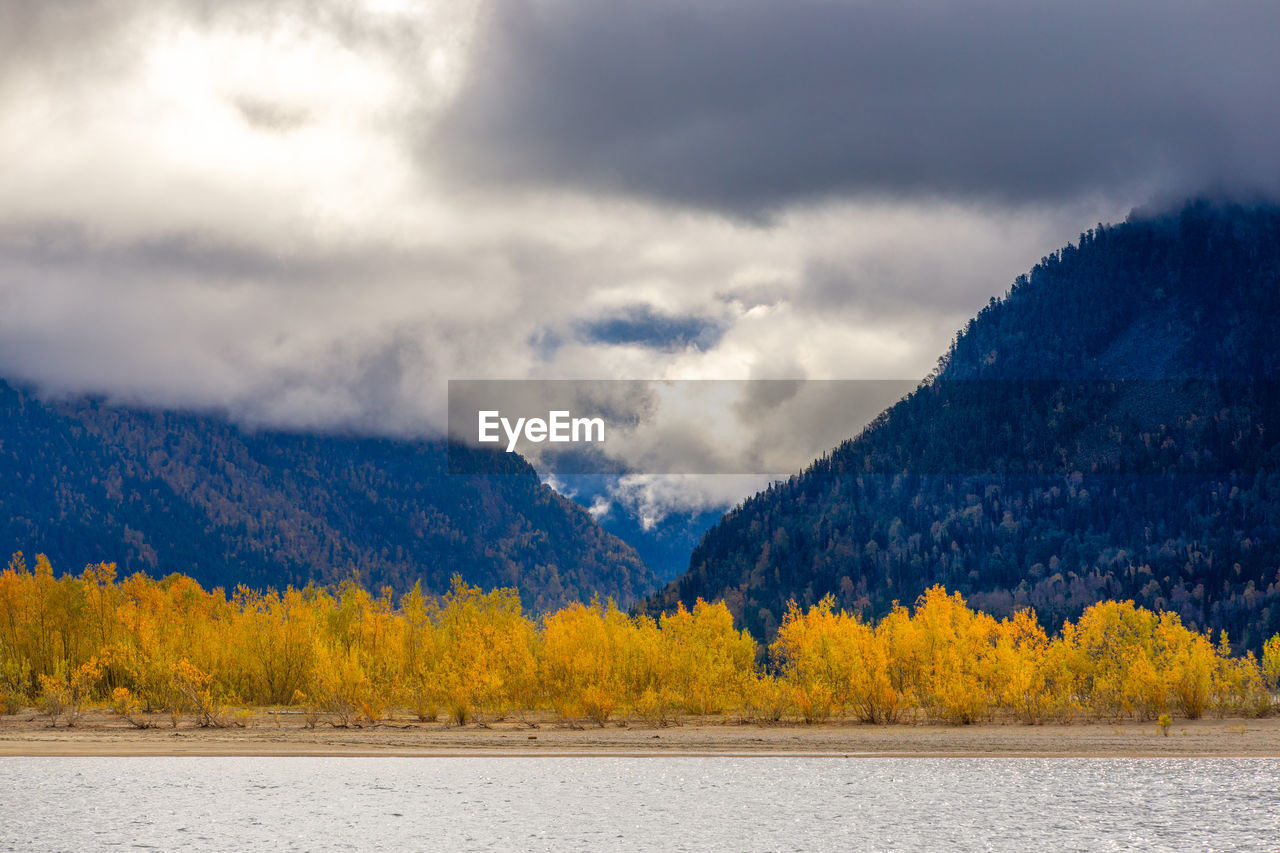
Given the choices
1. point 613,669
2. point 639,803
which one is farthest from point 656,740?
point 639,803

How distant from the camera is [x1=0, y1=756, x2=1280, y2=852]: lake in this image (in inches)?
1126

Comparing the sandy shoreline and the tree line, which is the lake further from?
the tree line

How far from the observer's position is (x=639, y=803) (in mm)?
34438

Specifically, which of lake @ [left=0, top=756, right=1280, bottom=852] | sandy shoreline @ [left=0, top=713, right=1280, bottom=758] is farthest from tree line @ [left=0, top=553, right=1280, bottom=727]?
lake @ [left=0, top=756, right=1280, bottom=852]

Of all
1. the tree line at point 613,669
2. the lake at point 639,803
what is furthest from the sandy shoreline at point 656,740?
the lake at point 639,803

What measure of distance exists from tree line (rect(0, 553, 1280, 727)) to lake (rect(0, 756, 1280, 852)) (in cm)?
1067

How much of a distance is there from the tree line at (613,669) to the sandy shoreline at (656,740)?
5.21 ft

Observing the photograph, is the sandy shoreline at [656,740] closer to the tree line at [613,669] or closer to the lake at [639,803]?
the tree line at [613,669]

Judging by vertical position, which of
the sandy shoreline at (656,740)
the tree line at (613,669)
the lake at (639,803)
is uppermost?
the tree line at (613,669)

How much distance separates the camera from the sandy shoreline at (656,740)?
44.4 meters

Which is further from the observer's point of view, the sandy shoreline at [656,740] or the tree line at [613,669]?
the tree line at [613,669]

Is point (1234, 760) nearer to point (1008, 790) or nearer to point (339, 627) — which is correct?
point (1008, 790)

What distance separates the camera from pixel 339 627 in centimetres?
6869

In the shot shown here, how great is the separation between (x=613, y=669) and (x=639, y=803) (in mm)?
22356
